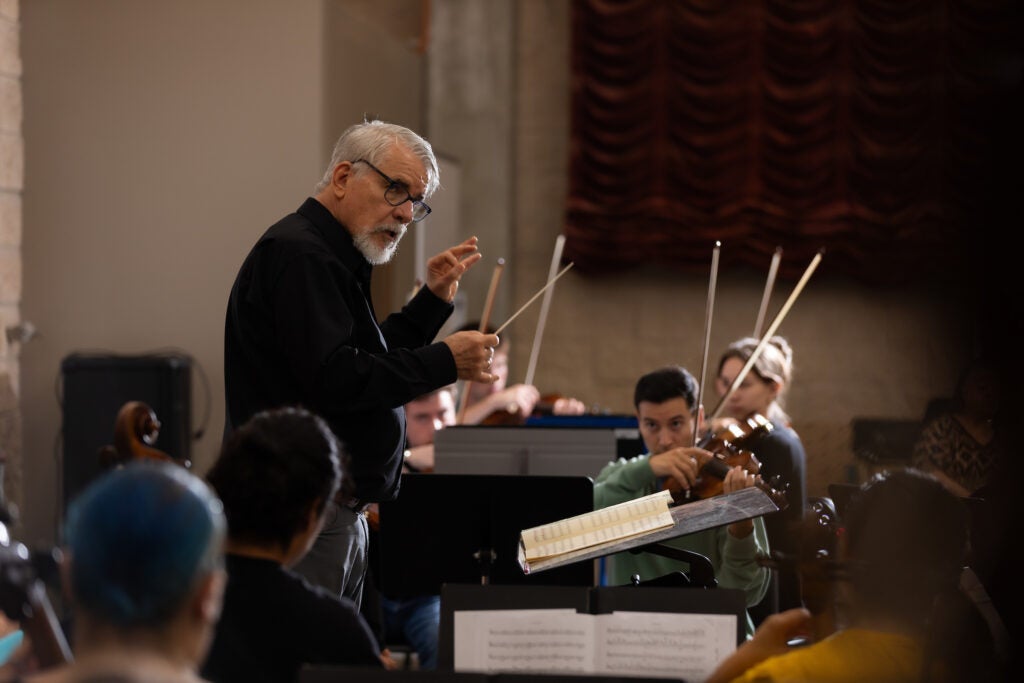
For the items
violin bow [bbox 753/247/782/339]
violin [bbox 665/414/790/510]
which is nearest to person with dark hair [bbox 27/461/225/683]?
violin [bbox 665/414/790/510]

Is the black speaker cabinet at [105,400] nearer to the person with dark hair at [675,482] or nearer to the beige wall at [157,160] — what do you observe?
the beige wall at [157,160]

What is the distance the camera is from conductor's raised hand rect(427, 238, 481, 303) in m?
2.44

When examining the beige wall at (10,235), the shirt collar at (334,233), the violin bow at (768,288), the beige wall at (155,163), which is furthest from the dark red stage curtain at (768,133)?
the shirt collar at (334,233)

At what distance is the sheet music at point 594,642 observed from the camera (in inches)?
64.7

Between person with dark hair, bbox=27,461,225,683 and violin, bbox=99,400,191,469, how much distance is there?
1.04m

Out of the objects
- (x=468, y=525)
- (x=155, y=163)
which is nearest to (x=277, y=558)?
(x=468, y=525)

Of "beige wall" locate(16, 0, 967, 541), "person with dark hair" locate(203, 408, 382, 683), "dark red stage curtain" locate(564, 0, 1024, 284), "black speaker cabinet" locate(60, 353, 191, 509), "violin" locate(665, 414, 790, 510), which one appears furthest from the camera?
"dark red stage curtain" locate(564, 0, 1024, 284)

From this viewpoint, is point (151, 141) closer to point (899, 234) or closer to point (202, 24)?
point (202, 24)

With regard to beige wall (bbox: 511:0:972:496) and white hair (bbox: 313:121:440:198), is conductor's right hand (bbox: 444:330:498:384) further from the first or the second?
beige wall (bbox: 511:0:972:496)

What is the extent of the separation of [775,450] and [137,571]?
281cm

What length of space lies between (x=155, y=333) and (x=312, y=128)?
3.46ft

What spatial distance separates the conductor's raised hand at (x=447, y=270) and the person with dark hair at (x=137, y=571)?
4.98 feet

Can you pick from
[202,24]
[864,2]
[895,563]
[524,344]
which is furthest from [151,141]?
[895,563]

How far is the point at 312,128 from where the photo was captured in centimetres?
488
